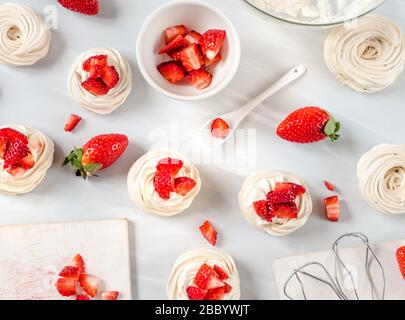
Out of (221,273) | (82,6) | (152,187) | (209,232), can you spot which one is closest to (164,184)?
(152,187)

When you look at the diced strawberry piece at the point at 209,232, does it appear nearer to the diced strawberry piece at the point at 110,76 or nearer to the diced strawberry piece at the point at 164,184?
the diced strawberry piece at the point at 164,184

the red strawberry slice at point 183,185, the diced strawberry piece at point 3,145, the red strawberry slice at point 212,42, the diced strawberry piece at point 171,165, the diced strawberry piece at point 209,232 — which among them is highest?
the red strawberry slice at point 212,42

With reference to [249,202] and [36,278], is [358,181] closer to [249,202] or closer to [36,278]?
[249,202]

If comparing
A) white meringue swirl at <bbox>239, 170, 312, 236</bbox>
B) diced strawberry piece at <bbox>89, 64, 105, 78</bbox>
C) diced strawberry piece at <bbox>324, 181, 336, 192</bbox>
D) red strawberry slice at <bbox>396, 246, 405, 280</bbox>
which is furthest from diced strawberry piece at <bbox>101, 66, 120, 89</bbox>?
red strawberry slice at <bbox>396, 246, 405, 280</bbox>

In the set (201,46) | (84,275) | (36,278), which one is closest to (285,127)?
(201,46)

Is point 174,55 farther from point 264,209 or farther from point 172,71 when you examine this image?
point 264,209

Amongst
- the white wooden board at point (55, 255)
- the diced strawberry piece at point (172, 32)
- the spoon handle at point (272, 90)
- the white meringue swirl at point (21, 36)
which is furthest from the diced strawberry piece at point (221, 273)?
the white meringue swirl at point (21, 36)

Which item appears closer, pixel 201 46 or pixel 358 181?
pixel 201 46
